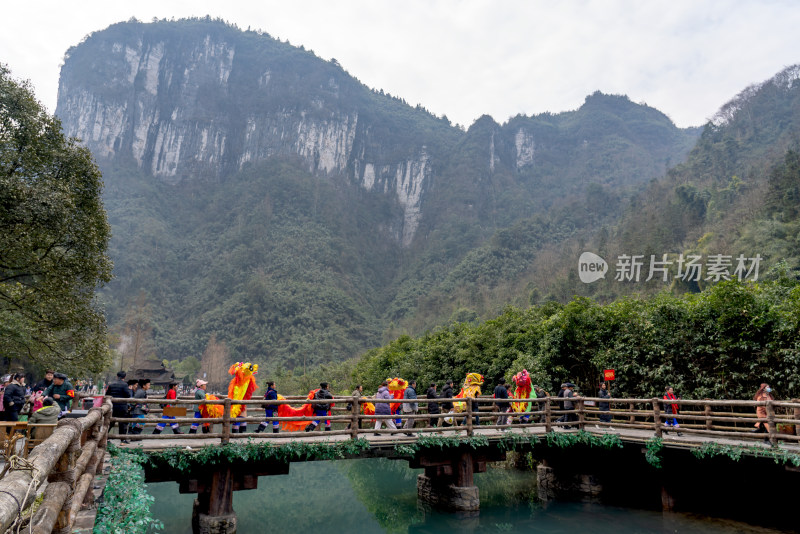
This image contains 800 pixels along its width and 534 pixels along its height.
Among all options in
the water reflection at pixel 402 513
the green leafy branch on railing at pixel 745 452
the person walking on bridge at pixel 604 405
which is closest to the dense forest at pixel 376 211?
the person walking on bridge at pixel 604 405

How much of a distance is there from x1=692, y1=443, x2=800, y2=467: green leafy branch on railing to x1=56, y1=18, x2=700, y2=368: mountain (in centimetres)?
6943

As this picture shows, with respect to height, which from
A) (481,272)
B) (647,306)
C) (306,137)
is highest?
(306,137)

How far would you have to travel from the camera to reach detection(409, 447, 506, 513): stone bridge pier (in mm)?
11305

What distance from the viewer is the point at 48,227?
45.6 feet

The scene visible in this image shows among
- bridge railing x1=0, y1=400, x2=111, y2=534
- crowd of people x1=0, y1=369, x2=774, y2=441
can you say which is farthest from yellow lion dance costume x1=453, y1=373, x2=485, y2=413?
bridge railing x1=0, y1=400, x2=111, y2=534

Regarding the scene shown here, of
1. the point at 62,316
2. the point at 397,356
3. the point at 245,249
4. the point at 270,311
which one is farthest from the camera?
the point at 245,249

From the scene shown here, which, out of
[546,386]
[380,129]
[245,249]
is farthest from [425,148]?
[546,386]

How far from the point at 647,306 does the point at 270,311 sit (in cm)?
7705

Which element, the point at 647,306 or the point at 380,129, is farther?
the point at 380,129

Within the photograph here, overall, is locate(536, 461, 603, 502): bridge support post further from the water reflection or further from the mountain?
the mountain

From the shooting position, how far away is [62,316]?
48.4 feet

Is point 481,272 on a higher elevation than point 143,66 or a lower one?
lower

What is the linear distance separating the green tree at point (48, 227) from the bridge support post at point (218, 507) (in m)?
8.82

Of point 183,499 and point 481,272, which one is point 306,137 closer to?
point 481,272
